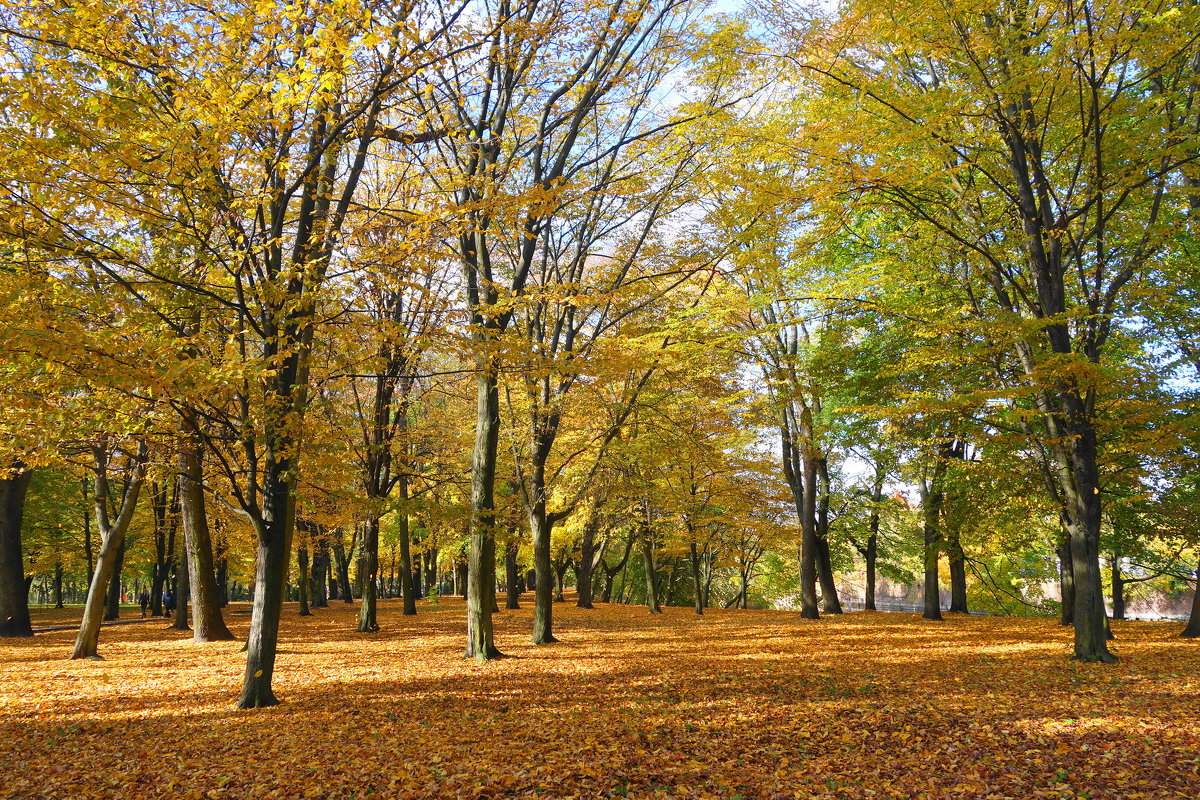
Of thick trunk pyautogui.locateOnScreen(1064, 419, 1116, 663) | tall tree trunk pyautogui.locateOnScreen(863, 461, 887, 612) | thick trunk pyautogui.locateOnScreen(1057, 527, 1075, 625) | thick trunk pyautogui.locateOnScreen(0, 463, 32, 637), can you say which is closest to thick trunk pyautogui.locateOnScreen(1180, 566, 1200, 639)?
thick trunk pyautogui.locateOnScreen(1057, 527, 1075, 625)

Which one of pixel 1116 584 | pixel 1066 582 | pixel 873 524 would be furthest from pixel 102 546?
pixel 1116 584

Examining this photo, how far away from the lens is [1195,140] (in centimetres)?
888

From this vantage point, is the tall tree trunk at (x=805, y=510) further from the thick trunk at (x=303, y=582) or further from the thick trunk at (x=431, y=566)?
the thick trunk at (x=431, y=566)

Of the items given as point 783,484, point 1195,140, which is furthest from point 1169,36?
point 783,484

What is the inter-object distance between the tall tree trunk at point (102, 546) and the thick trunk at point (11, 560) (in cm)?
594

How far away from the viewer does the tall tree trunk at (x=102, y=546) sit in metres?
10.3

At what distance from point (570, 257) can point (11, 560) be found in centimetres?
1495

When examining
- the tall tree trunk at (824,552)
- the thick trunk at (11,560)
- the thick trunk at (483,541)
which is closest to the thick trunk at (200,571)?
the thick trunk at (11,560)

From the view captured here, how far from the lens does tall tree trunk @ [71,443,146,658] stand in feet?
33.9

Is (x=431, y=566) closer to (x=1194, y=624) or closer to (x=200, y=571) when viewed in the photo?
(x=200, y=571)

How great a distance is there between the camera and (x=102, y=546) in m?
10.5

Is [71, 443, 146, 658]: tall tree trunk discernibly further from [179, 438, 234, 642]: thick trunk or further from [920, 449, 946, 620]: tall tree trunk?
[920, 449, 946, 620]: tall tree trunk

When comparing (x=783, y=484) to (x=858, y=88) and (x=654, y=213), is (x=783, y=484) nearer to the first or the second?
(x=654, y=213)

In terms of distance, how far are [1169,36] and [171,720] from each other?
1520 cm
